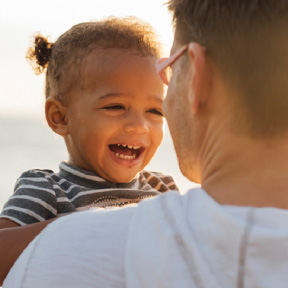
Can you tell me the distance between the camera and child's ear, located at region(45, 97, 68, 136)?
8.78 feet

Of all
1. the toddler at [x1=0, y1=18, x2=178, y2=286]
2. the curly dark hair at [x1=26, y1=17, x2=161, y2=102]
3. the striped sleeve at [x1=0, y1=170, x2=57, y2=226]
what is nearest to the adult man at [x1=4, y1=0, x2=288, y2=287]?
the striped sleeve at [x1=0, y1=170, x2=57, y2=226]

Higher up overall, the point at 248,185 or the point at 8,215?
the point at 248,185

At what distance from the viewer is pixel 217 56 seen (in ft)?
3.95

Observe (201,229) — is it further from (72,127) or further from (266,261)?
(72,127)

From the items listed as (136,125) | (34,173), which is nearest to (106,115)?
(136,125)

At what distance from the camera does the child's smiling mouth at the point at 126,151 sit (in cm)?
258

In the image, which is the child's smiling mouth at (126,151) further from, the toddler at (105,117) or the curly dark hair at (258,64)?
the curly dark hair at (258,64)

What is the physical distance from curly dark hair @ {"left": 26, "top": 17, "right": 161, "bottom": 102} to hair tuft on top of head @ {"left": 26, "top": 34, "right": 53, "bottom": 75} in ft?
0.20

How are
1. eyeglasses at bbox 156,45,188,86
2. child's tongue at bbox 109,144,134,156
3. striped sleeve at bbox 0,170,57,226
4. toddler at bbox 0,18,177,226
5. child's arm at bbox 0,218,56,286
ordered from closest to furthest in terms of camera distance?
eyeglasses at bbox 156,45,188,86
child's arm at bbox 0,218,56,286
striped sleeve at bbox 0,170,57,226
toddler at bbox 0,18,177,226
child's tongue at bbox 109,144,134,156

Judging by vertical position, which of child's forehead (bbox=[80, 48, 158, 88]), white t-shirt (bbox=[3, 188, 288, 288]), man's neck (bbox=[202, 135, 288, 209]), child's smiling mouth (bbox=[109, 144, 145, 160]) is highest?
child's forehead (bbox=[80, 48, 158, 88])

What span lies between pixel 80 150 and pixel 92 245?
1.48m

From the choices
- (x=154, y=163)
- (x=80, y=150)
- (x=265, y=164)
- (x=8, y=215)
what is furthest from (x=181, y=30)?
(x=154, y=163)

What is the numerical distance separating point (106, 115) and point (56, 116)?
328mm

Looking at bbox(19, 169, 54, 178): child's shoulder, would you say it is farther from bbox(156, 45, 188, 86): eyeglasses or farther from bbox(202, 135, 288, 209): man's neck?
bbox(202, 135, 288, 209): man's neck
